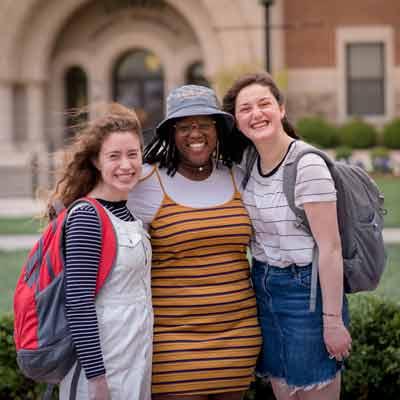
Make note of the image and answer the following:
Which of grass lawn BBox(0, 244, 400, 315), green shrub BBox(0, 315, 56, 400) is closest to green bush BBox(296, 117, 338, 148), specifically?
grass lawn BBox(0, 244, 400, 315)

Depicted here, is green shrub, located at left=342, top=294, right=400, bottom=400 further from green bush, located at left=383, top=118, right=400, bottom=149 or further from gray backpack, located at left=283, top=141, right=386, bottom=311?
green bush, located at left=383, top=118, right=400, bottom=149

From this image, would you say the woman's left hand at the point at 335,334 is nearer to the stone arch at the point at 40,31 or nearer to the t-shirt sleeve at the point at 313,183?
the t-shirt sleeve at the point at 313,183

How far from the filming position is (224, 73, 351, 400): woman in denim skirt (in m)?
3.45

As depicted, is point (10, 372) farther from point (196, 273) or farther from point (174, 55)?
point (174, 55)

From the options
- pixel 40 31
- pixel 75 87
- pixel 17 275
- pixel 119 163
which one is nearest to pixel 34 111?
pixel 75 87

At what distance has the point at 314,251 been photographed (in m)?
3.54

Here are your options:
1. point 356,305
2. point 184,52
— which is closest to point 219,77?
point 184,52

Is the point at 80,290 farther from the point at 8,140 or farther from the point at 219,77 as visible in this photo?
the point at 8,140

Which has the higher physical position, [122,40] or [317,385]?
[122,40]

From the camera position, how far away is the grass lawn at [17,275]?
6.80 metres

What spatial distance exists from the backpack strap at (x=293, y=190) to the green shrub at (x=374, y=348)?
132 centimetres

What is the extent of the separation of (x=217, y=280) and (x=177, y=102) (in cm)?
83

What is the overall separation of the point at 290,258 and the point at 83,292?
958 mm

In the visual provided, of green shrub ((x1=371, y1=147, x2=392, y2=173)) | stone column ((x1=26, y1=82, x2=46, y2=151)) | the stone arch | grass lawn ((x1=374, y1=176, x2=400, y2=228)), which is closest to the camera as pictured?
grass lawn ((x1=374, y1=176, x2=400, y2=228))
